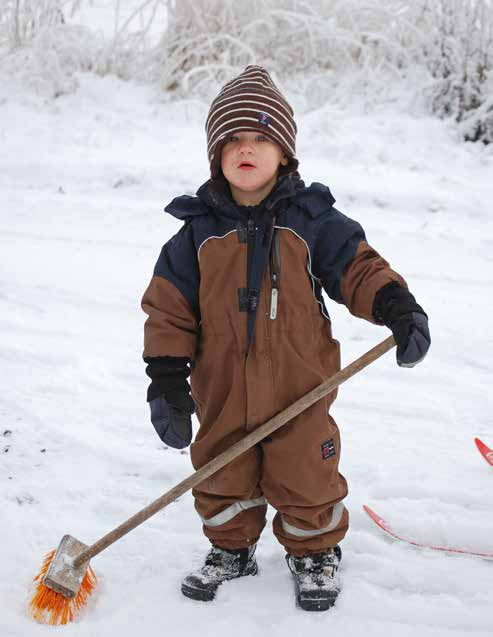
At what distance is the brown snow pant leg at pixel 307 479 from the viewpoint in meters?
1.78

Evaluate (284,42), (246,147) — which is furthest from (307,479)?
(284,42)

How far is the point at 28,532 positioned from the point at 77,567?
0.32 meters

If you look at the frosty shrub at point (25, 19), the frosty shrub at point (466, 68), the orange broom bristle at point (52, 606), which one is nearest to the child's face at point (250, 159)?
the orange broom bristle at point (52, 606)

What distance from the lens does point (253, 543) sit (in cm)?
200

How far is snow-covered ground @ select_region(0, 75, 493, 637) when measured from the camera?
6.24ft

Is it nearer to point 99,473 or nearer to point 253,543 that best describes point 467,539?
point 253,543

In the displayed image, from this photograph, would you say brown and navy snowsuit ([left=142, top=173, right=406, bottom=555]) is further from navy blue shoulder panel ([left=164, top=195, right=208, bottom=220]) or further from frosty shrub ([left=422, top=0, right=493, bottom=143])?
frosty shrub ([left=422, top=0, right=493, bottom=143])

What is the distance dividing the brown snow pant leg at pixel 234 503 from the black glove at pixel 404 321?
48 cm

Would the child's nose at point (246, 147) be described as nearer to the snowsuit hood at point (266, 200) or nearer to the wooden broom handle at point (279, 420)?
the snowsuit hood at point (266, 200)

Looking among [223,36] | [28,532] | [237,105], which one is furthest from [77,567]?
[223,36]

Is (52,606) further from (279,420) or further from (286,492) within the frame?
(279,420)

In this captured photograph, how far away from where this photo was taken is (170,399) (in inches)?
68.9

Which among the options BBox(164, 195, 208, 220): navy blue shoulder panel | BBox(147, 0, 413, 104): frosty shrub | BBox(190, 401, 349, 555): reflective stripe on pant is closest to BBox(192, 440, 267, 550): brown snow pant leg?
BBox(190, 401, 349, 555): reflective stripe on pant

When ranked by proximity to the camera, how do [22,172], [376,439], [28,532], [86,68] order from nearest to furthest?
[28,532] < [376,439] < [22,172] < [86,68]
